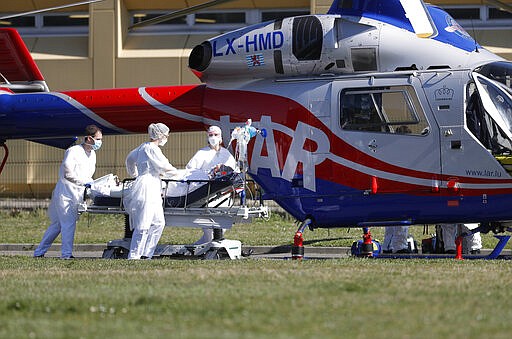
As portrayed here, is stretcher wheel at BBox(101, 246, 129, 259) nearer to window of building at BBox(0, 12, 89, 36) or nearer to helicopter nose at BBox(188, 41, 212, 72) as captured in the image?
helicopter nose at BBox(188, 41, 212, 72)

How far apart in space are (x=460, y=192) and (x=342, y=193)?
1.65 metres

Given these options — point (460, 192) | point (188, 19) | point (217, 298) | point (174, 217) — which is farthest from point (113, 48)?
point (217, 298)

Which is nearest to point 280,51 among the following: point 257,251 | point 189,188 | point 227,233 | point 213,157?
point 213,157

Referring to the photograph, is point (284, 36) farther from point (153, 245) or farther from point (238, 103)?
point (153, 245)

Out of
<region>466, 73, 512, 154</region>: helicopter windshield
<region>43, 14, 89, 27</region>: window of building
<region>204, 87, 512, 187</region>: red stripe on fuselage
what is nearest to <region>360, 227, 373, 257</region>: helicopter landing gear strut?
<region>204, 87, 512, 187</region>: red stripe on fuselage

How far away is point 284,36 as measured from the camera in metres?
14.8

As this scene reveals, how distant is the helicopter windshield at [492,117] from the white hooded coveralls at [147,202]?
433 centimetres

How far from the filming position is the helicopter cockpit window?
46.2 feet

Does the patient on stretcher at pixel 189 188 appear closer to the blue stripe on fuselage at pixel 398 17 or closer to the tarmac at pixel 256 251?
the tarmac at pixel 256 251

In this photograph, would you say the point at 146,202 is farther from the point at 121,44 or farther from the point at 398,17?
the point at 121,44

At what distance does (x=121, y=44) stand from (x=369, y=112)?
19143 millimetres

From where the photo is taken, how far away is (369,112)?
564 inches

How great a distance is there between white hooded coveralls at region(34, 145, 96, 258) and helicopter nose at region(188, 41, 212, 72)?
2.27 metres

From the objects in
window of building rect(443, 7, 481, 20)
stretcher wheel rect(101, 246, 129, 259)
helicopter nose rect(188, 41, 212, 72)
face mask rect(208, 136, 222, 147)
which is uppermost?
window of building rect(443, 7, 481, 20)
